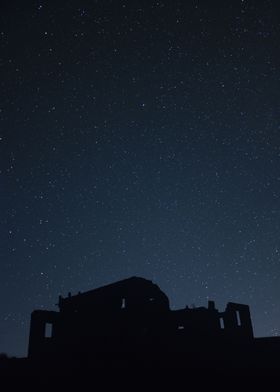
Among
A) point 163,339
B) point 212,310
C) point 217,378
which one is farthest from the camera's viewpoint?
point 212,310

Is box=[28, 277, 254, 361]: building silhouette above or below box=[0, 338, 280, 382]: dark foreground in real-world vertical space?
above

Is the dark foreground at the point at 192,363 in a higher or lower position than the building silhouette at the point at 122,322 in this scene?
lower

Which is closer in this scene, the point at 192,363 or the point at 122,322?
the point at 192,363

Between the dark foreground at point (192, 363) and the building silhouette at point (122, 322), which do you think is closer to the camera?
the dark foreground at point (192, 363)

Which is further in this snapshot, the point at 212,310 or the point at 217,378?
the point at 212,310

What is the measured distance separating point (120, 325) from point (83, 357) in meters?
4.04

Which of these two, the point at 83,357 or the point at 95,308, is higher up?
the point at 95,308

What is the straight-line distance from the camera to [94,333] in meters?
25.9

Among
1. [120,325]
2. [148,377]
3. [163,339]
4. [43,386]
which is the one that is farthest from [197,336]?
[43,386]

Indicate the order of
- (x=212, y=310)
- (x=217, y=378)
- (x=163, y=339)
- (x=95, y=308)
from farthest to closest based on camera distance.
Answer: (x=95, y=308) → (x=212, y=310) → (x=163, y=339) → (x=217, y=378)

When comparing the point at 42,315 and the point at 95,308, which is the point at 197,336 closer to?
the point at 95,308

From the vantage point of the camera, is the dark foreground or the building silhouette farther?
the building silhouette

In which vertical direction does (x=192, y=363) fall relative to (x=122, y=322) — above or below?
below

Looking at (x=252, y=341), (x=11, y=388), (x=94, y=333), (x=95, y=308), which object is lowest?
(x=11, y=388)
